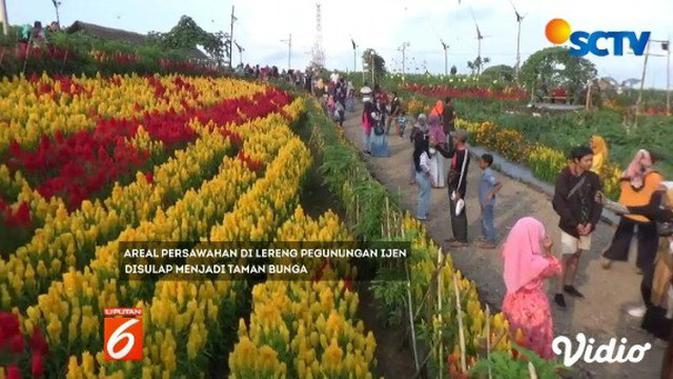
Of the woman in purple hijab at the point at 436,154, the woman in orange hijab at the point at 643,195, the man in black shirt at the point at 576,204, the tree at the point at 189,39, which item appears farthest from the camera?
the tree at the point at 189,39

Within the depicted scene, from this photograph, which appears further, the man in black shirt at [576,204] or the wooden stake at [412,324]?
the man in black shirt at [576,204]

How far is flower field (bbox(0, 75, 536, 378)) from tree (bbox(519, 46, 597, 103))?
1118 inches

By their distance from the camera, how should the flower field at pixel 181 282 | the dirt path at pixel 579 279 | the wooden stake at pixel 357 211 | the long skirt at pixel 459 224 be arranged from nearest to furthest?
the flower field at pixel 181 282
the dirt path at pixel 579 279
the wooden stake at pixel 357 211
the long skirt at pixel 459 224

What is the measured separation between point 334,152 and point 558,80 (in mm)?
29194

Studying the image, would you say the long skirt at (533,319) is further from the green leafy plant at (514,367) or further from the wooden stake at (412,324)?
the green leafy plant at (514,367)

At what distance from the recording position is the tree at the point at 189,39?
93.1 feet

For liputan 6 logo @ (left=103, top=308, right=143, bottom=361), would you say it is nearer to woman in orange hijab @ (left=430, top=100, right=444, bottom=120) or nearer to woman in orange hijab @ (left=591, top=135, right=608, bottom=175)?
woman in orange hijab @ (left=591, top=135, right=608, bottom=175)

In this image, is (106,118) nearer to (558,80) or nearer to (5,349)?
(5,349)

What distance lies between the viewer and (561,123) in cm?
2111

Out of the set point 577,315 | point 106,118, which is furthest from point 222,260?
point 106,118

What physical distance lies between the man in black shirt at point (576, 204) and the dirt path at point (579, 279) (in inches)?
15.1

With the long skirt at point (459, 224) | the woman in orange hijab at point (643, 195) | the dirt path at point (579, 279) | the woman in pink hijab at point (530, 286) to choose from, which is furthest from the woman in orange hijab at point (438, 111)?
the woman in pink hijab at point (530, 286)

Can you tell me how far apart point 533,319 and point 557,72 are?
33257 millimetres

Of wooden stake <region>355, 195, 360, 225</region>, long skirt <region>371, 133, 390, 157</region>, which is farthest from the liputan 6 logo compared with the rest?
long skirt <region>371, 133, 390, 157</region>
